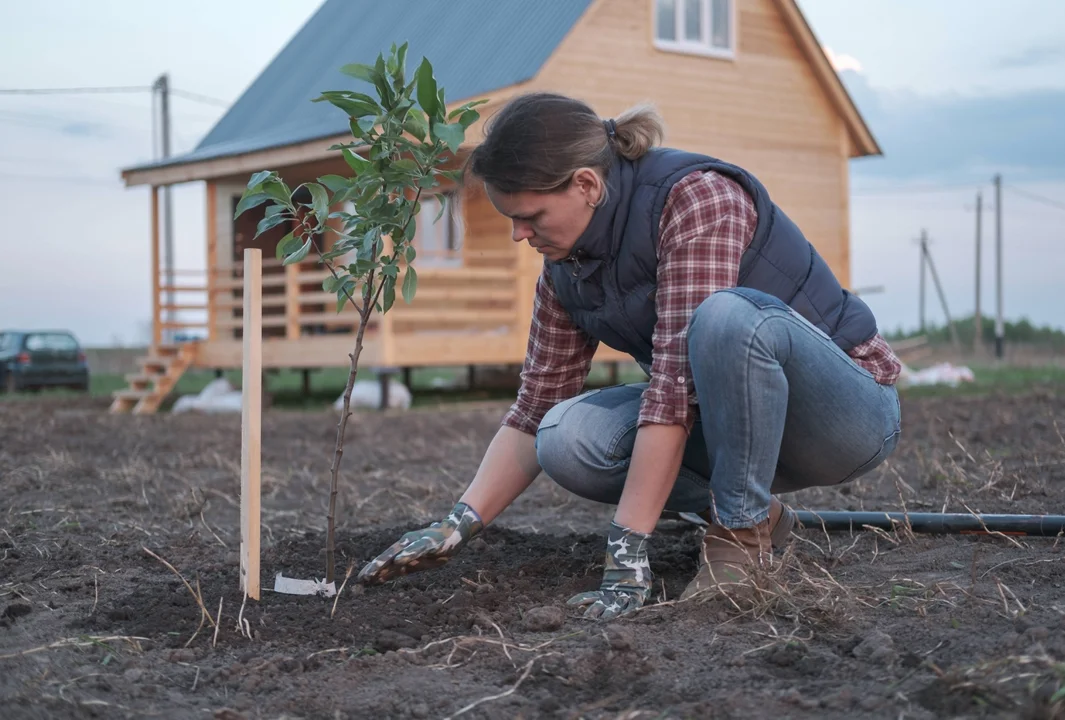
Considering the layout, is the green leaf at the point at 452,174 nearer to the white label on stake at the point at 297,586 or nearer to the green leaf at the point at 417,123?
the green leaf at the point at 417,123

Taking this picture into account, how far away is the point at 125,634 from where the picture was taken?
2.52 meters

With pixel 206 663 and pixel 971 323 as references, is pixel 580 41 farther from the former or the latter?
pixel 971 323

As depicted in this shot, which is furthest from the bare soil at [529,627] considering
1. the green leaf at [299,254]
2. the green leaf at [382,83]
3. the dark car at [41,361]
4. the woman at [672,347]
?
the dark car at [41,361]

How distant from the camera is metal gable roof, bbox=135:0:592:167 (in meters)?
12.4

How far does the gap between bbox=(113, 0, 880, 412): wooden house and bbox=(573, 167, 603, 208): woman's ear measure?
8695 millimetres

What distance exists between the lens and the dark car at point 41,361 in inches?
755

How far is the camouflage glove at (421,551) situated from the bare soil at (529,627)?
7 centimetres

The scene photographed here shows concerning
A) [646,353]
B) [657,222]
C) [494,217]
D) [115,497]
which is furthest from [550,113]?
[494,217]

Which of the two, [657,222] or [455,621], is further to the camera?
[657,222]

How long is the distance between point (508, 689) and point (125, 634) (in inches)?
40.3

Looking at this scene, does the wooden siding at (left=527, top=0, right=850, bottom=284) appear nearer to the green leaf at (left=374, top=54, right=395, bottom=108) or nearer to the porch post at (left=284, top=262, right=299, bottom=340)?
the porch post at (left=284, top=262, right=299, bottom=340)

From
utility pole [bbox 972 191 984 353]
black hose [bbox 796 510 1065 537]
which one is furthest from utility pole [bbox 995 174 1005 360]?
black hose [bbox 796 510 1065 537]

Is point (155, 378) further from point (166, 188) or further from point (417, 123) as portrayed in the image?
point (166, 188)

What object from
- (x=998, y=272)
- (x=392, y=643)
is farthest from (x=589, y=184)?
(x=998, y=272)
